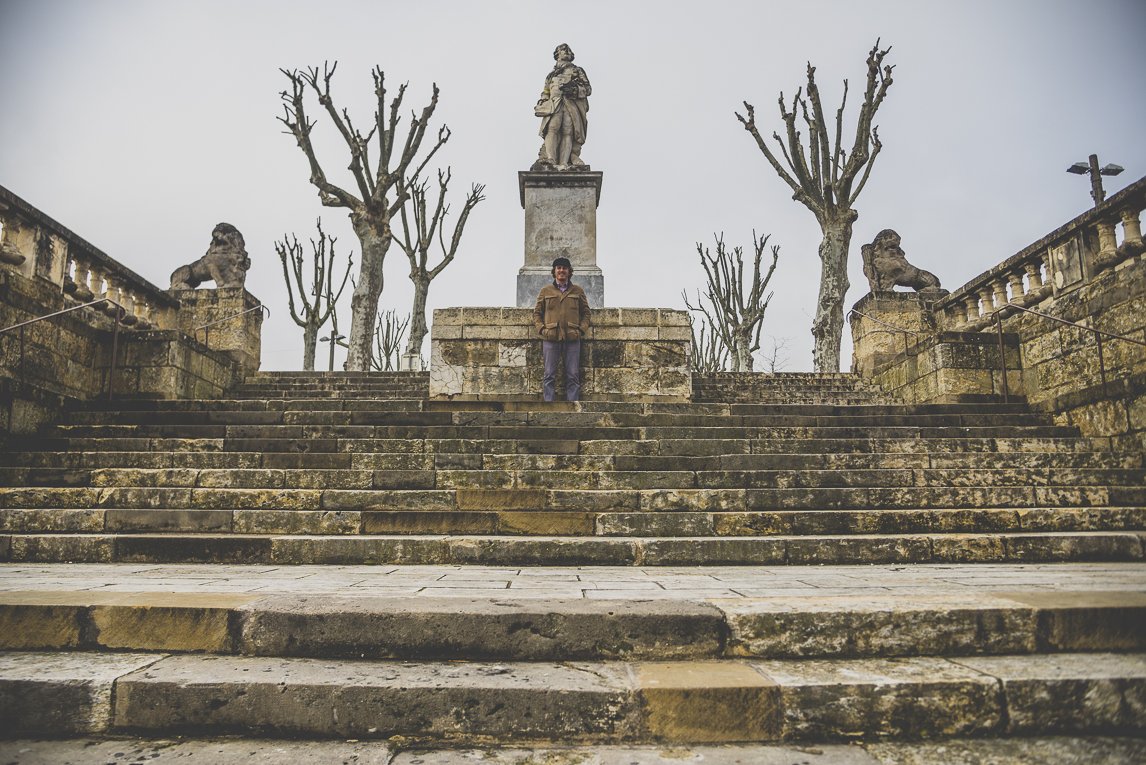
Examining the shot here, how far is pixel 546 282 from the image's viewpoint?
1022 cm

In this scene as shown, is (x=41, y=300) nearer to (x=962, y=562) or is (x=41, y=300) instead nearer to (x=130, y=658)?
(x=130, y=658)

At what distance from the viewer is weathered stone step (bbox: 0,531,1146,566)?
4168mm

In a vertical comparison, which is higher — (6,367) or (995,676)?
(6,367)

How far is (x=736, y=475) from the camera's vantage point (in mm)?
5277

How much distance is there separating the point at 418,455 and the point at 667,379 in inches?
159

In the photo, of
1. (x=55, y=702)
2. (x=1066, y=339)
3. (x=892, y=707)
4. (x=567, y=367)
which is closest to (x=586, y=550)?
(x=892, y=707)

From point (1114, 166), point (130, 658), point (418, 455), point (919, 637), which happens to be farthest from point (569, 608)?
point (1114, 166)

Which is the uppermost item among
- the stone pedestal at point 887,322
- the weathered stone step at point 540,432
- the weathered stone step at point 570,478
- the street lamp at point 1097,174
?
the street lamp at point 1097,174

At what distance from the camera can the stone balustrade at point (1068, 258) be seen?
645 centimetres

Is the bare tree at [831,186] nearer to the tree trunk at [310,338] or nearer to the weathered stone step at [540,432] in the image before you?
the weathered stone step at [540,432]

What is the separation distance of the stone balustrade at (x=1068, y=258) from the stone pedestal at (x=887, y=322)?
1.41 meters

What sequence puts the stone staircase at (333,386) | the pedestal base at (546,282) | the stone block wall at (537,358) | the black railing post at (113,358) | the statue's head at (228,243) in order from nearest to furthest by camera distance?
1. the black railing post at (113,358)
2. the stone block wall at (537,358)
3. the stone staircase at (333,386)
4. the pedestal base at (546,282)
5. the statue's head at (228,243)

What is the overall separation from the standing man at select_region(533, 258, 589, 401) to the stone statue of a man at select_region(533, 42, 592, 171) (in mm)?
4088

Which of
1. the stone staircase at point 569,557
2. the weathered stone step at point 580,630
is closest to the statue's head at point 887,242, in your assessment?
the stone staircase at point 569,557
